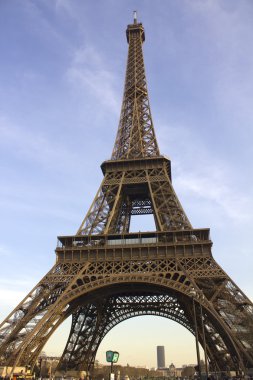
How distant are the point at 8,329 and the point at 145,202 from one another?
26.6m

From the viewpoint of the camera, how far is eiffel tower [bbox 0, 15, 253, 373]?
31812 mm

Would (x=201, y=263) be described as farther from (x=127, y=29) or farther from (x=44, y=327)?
(x=127, y=29)

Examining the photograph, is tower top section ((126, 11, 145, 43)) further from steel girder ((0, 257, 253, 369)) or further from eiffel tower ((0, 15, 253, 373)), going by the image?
steel girder ((0, 257, 253, 369))

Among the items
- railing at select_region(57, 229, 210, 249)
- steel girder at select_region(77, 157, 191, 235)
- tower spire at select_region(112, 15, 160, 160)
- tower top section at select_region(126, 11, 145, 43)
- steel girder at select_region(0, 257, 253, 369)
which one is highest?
tower top section at select_region(126, 11, 145, 43)

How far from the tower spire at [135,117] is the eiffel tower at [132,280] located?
0.22m

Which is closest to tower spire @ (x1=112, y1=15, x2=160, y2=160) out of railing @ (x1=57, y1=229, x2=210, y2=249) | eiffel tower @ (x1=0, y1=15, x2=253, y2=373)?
eiffel tower @ (x1=0, y1=15, x2=253, y2=373)

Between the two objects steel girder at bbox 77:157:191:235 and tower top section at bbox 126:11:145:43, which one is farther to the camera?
tower top section at bbox 126:11:145:43

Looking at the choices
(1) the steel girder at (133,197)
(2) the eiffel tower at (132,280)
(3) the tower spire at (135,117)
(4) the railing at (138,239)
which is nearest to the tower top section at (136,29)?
(3) the tower spire at (135,117)

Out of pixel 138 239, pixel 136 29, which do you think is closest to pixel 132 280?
pixel 138 239

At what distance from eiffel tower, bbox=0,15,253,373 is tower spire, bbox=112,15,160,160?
221 millimetres

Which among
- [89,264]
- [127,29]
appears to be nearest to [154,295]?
[89,264]

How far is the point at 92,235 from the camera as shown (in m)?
40.0

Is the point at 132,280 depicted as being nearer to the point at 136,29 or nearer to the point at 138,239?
the point at 138,239

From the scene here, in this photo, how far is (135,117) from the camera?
179 feet
